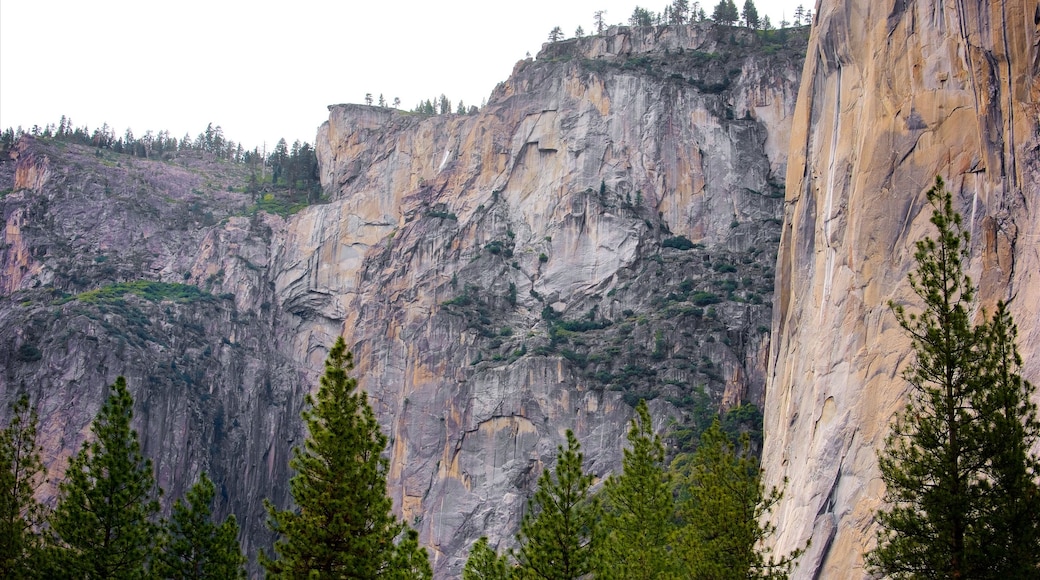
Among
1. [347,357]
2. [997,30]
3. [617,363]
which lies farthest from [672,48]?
[347,357]

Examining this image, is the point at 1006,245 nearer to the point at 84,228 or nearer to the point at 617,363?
the point at 617,363

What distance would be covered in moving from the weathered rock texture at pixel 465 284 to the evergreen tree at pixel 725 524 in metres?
42.0

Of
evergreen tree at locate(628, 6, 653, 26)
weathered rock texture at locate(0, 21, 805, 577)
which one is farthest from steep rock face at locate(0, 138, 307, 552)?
evergreen tree at locate(628, 6, 653, 26)

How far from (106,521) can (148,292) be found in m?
80.3

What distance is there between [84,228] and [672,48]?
5947 centimetres

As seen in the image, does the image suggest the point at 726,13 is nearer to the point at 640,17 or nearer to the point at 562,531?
the point at 640,17

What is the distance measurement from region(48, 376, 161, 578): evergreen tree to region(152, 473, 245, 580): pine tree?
0.56 m

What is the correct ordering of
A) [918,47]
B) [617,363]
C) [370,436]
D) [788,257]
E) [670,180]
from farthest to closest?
[670,180]
[617,363]
[788,257]
[918,47]
[370,436]

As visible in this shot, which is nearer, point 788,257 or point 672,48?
point 788,257

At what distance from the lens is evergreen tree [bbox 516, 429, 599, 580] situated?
32.4m

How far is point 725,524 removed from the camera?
35.7 m

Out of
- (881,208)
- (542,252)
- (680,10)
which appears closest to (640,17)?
(680,10)

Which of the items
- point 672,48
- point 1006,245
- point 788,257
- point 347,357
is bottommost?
point 347,357

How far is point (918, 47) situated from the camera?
44031mm
